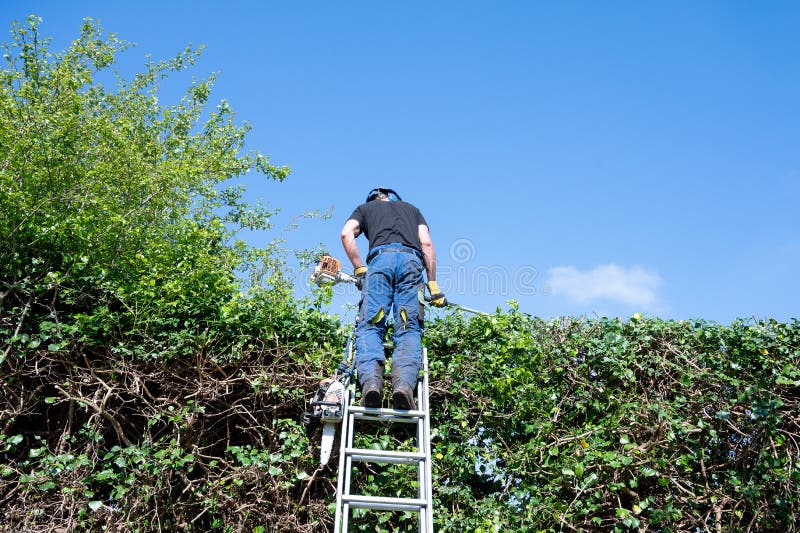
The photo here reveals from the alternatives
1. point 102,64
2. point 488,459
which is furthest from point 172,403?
A: point 102,64

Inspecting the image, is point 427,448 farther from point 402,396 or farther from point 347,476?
point 347,476

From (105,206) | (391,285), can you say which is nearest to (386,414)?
(391,285)

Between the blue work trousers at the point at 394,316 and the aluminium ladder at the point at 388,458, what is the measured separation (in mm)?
218

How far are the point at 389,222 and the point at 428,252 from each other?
1.23 feet

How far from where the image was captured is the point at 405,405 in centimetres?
367

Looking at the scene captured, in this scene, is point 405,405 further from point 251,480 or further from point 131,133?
point 131,133

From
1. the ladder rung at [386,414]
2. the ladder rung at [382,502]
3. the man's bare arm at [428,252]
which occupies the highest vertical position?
the man's bare arm at [428,252]

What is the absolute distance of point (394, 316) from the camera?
163 inches

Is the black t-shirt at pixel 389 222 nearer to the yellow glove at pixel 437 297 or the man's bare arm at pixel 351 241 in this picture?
the man's bare arm at pixel 351 241

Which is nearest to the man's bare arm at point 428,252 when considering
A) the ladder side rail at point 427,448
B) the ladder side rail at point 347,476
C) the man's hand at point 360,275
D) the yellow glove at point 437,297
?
the yellow glove at point 437,297

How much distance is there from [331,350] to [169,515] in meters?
1.45

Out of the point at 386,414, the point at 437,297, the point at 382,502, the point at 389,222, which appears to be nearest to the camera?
the point at 382,502

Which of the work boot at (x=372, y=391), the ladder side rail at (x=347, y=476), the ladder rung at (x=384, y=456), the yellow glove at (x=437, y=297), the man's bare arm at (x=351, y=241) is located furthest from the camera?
the man's bare arm at (x=351, y=241)

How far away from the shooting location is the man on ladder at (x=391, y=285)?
3.74 meters
